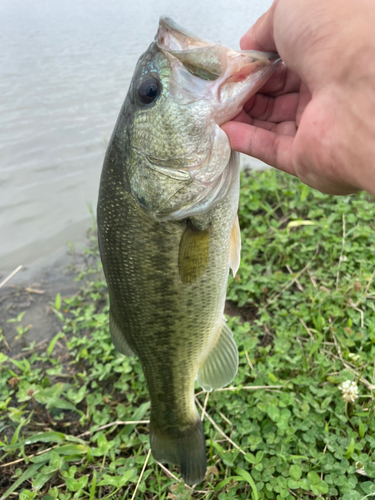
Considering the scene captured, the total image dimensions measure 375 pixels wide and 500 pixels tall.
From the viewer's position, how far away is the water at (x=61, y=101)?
4.85 meters

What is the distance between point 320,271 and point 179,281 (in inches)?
71.2

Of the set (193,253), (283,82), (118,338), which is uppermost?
(283,82)

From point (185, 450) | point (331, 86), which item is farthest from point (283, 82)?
point (185, 450)

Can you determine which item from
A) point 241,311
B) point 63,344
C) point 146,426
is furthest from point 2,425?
point 241,311

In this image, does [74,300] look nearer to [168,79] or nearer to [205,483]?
[205,483]

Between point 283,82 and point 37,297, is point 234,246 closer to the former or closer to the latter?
point 283,82

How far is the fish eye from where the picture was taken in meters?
1.44

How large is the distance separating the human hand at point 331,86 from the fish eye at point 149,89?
12.9 inches

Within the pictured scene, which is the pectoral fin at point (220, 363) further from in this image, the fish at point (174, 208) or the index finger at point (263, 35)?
the index finger at point (263, 35)

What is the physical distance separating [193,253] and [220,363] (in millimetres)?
759

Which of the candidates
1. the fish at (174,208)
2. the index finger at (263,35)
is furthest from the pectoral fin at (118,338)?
the index finger at (263,35)

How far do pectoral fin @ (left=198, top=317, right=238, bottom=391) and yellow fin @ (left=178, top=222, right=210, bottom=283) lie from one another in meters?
0.48

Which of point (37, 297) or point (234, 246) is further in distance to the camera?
point (37, 297)

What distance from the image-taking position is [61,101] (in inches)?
295
